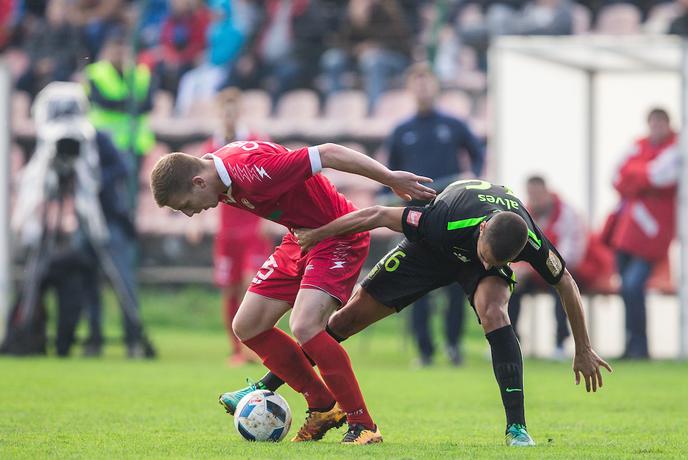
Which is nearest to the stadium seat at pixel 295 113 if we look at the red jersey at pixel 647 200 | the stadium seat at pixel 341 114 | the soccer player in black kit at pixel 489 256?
the stadium seat at pixel 341 114

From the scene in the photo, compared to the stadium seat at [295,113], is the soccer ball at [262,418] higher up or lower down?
lower down

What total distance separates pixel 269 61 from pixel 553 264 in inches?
529

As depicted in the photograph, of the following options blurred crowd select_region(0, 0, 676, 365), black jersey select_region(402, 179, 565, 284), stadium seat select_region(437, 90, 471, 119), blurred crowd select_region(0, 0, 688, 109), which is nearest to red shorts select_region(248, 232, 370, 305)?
black jersey select_region(402, 179, 565, 284)

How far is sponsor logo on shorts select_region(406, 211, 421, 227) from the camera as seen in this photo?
7.01m

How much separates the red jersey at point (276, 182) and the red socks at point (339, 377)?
703 millimetres

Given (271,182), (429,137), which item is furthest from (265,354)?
(429,137)

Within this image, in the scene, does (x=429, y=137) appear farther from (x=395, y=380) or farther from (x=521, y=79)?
(x=395, y=380)

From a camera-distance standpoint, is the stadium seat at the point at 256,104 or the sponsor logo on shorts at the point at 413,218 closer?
the sponsor logo on shorts at the point at 413,218

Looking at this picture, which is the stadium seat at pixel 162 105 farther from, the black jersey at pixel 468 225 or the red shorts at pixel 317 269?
the black jersey at pixel 468 225

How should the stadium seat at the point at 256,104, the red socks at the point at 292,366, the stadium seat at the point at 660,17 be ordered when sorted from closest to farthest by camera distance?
the red socks at the point at 292,366 → the stadium seat at the point at 660,17 → the stadium seat at the point at 256,104

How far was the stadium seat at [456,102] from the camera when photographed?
59.3 feet

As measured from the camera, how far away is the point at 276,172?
275 inches

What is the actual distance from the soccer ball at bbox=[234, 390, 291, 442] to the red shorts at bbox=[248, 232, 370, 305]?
587 mm

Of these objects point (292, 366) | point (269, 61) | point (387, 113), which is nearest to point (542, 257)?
point (292, 366)
